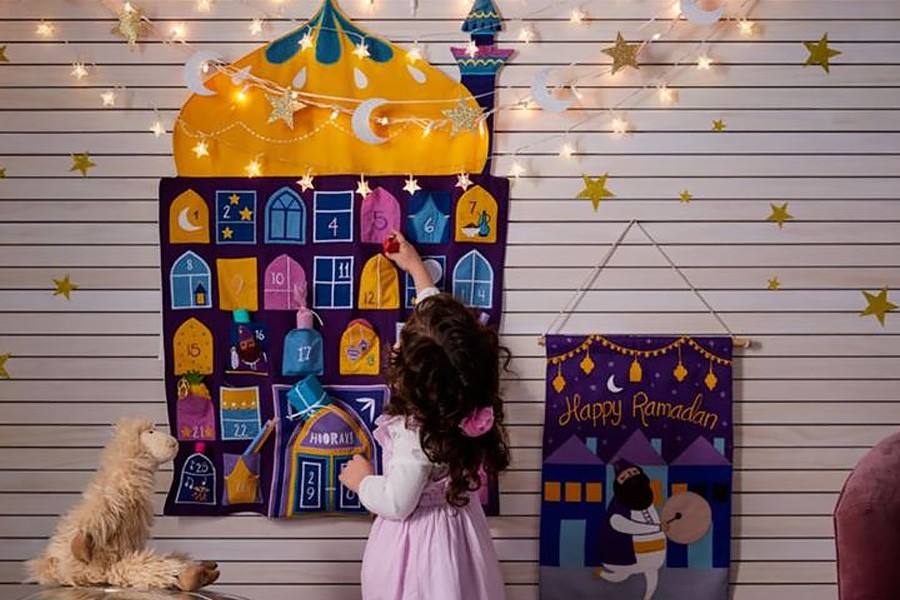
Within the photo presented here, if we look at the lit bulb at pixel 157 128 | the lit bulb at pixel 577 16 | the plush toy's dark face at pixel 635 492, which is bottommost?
the plush toy's dark face at pixel 635 492

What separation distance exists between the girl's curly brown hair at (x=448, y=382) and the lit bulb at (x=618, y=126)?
2.46 feet

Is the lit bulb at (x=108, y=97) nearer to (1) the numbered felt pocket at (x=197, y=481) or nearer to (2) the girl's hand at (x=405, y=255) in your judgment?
(2) the girl's hand at (x=405, y=255)

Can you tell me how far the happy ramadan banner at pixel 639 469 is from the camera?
283cm

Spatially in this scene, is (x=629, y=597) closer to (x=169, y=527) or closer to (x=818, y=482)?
(x=818, y=482)

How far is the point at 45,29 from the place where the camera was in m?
2.84

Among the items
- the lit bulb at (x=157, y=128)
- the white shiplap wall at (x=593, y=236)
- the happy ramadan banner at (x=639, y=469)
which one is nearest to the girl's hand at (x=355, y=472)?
the white shiplap wall at (x=593, y=236)

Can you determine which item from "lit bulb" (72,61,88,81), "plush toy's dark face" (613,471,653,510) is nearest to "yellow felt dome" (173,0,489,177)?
"lit bulb" (72,61,88,81)

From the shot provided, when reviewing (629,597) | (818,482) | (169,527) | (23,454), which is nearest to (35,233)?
(23,454)

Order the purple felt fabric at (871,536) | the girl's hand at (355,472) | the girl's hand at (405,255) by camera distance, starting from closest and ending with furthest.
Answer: the purple felt fabric at (871,536)
the girl's hand at (355,472)
the girl's hand at (405,255)

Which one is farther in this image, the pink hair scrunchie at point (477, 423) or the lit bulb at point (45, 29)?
the lit bulb at point (45, 29)

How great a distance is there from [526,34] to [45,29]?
4.35ft

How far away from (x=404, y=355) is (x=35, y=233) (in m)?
1.19

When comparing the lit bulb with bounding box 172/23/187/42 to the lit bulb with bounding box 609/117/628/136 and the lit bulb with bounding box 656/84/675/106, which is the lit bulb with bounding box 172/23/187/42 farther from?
the lit bulb with bounding box 656/84/675/106

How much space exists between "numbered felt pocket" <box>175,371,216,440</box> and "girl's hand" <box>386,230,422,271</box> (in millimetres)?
640
